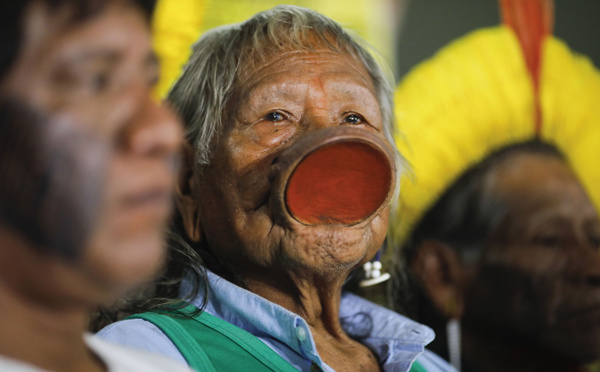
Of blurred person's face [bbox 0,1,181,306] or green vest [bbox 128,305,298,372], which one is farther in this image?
green vest [bbox 128,305,298,372]

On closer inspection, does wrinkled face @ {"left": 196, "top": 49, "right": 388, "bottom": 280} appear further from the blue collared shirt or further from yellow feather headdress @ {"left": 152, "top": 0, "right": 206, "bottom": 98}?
yellow feather headdress @ {"left": 152, "top": 0, "right": 206, "bottom": 98}

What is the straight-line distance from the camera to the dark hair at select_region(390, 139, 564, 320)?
201cm

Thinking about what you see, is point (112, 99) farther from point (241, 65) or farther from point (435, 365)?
point (435, 365)

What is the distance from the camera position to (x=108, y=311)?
1.34m

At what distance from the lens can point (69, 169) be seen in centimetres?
58

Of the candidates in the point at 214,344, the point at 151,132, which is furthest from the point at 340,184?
the point at 151,132

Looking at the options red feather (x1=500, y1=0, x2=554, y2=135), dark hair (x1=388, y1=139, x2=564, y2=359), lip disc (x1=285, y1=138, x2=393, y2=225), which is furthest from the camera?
red feather (x1=500, y1=0, x2=554, y2=135)

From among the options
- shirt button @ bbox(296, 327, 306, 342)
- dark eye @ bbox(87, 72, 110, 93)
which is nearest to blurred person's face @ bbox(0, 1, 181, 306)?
dark eye @ bbox(87, 72, 110, 93)

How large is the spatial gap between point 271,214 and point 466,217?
1.03 meters

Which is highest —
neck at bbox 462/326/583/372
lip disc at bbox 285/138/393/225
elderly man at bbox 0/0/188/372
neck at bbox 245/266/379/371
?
elderly man at bbox 0/0/188/372

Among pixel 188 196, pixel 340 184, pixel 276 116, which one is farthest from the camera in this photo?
pixel 188 196

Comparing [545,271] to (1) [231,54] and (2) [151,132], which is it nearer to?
(1) [231,54]

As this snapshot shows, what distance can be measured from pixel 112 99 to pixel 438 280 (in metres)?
1.57

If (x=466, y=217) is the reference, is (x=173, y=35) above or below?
above
